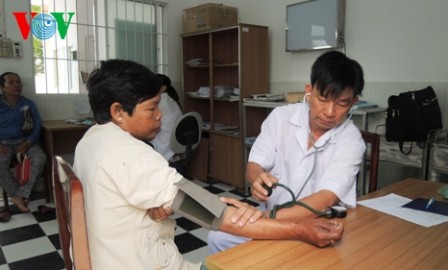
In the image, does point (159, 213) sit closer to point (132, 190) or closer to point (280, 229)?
point (132, 190)

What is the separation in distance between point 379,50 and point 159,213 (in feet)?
8.52

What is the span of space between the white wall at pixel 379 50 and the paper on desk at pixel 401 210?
1.61m

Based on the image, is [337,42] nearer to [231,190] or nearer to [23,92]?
[231,190]

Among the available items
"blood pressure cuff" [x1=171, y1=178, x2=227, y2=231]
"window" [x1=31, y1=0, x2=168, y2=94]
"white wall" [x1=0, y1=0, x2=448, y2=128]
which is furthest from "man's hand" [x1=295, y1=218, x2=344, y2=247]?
"window" [x1=31, y1=0, x2=168, y2=94]

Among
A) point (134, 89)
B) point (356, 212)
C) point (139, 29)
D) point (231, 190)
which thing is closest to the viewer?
point (134, 89)

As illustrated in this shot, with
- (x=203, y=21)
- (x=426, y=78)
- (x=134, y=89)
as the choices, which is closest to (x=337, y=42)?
(x=426, y=78)

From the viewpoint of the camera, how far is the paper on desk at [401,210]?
1.10m

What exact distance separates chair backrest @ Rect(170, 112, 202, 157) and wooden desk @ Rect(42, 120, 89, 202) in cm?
95

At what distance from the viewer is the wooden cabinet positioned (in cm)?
356

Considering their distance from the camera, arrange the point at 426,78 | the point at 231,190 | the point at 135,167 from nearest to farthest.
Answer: the point at 135,167
the point at 426,78
the point at 231,190

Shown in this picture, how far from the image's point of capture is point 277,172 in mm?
1539

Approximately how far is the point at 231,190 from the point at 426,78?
2.08m

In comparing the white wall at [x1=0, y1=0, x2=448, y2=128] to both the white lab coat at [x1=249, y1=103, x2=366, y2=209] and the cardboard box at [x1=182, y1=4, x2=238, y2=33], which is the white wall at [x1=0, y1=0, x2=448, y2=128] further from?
the white lab coat at [x1=249, y1=103, x2=366, y2=209]

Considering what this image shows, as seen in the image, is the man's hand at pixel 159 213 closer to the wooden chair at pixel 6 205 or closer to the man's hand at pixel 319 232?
the man's hand at pixel 319 232
